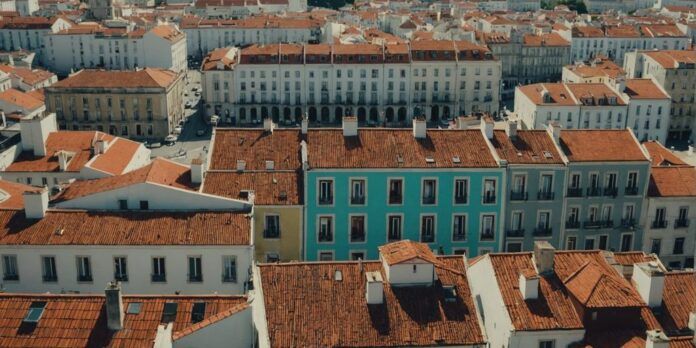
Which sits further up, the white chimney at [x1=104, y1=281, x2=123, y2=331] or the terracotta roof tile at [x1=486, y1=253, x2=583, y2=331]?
the white chimney at [x1=104, y1=281, x2=123, y2=331]

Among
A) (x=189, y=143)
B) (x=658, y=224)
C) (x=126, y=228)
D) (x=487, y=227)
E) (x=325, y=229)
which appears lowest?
(x=189, y=143)

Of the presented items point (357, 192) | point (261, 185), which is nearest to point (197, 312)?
point (261, 185)

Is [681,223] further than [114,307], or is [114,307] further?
[681,223]

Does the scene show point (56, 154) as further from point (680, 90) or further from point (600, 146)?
point (680, 90)

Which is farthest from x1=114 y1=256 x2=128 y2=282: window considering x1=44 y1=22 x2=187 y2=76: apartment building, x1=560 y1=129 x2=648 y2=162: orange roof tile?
x1=44 y1=22 x2=187 y2=76: apartment building

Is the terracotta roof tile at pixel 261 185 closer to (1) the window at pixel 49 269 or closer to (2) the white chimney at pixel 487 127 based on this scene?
(1) the window at pixel 49 269

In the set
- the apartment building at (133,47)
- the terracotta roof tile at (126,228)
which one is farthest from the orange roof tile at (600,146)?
the apartment building at (133,47)

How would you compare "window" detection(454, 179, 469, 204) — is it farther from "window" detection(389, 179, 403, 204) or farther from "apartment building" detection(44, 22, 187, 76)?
"apartment building" detection(44, 22, 187, 76)
